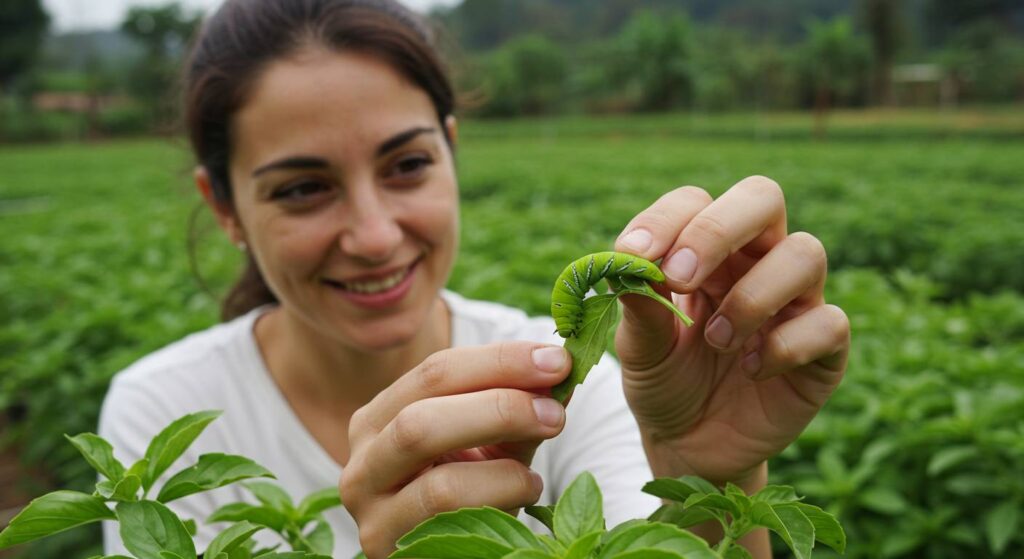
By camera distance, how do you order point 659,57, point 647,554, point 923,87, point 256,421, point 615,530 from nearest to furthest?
point 647,554
point 615,530
point 256,421
point 923,87
point 659,57

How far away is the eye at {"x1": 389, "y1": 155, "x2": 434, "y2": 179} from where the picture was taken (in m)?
1.62

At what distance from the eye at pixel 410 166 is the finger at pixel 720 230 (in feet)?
2.90

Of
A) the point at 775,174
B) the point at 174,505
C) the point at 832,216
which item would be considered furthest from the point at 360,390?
the point at 775,174

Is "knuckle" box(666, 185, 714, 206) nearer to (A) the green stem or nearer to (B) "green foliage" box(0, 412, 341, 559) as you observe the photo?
(A) the green stem

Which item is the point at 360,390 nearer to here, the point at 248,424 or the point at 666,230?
the point at 248,424

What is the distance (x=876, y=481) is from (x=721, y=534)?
1.16m

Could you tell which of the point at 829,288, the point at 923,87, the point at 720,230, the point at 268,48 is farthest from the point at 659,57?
the point at 720,230

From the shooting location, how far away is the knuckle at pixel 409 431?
751 mm

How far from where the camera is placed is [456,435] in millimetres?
749

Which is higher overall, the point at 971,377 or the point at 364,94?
the point at 364,94

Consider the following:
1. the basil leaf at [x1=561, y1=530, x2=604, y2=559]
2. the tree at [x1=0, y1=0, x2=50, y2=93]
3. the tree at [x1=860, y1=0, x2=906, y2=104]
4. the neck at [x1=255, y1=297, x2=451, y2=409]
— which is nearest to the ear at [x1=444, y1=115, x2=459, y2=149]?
the neck at [x1=255, y1=297, x2=451, y2=409]

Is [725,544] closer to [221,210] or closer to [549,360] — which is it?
[549,360]

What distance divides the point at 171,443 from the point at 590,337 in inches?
16.8

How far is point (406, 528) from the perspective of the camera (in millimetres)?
789
